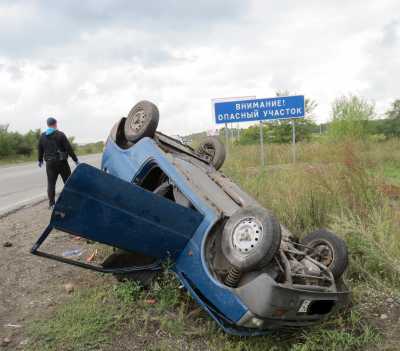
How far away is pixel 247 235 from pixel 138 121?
231cm

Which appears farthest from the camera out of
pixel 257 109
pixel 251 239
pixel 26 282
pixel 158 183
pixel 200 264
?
pixel 257 109

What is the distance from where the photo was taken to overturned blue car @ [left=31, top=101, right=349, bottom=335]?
2.66 metres

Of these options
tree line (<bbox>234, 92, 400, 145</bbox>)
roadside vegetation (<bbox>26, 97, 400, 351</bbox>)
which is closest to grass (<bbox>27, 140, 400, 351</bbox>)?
roadside vegetation (<bbox>26, 97, 400, 351</bbox>)

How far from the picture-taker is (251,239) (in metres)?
2.77

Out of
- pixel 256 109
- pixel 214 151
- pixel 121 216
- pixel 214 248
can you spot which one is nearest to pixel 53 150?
pixel 214 151

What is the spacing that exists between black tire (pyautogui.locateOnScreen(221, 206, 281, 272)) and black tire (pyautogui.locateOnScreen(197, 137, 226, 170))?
87.8 inches

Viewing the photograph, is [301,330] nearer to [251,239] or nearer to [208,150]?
[251,239]

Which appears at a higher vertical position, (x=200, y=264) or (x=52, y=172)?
(x=52, y=172)

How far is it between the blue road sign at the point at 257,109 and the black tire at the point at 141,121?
7480 millimetres

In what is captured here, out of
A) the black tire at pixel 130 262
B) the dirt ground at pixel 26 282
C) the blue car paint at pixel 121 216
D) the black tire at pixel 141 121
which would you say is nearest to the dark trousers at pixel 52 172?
the dirt ground at pixel 26 282

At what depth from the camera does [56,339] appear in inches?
113

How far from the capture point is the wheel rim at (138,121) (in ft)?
14.8

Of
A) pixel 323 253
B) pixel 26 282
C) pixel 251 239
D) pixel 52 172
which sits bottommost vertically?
pixel 26 282

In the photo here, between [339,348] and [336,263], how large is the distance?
0.65m
